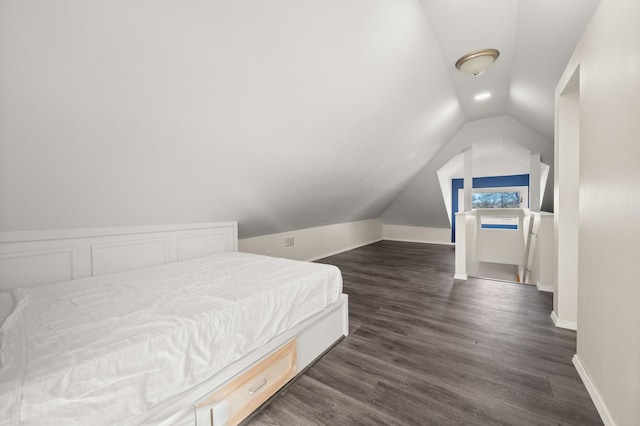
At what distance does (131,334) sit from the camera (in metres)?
1.05

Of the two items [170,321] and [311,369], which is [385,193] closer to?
[311,369]

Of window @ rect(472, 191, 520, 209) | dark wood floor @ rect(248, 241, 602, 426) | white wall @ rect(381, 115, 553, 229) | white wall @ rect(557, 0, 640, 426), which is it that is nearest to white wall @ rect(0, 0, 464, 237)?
white wall @ rect(557, 0, 640, 426)

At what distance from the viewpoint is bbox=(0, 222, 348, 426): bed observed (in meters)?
0.84

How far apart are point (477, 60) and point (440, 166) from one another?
3.24 m

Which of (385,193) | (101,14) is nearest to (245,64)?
(101,14)

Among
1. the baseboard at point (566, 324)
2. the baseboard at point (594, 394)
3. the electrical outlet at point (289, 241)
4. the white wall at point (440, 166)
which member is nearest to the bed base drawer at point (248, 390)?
the baseboard at point (594, 394)

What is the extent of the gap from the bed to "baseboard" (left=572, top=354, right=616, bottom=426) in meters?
A: 1.52

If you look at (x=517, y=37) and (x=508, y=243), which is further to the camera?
(x=508, y=243)

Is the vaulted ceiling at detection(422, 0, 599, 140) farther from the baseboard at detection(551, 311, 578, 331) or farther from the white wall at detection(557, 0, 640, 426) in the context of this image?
the baseboard at detection(551, 311, 578, 331)

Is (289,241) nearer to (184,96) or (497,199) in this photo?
(184,96)

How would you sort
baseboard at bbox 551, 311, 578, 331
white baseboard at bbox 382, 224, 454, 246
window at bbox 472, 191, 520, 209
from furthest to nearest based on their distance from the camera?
1. white baseboard at bbox 382, 224, 454, 246
2. window at bbox 472, 191, 520, 209
3. baseboard at bbox 551, 311, 578, 331

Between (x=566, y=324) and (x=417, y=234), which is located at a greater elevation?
(x=417, y=234)

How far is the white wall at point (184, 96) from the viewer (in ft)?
3.93

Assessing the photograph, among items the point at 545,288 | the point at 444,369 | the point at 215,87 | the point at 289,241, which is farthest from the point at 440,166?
the point at 215,87
